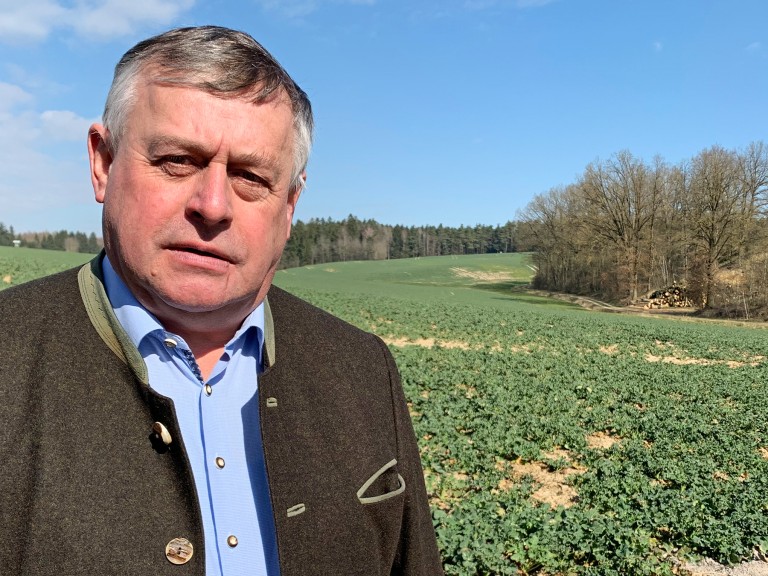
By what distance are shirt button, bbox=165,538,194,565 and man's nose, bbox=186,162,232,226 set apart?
86 cm

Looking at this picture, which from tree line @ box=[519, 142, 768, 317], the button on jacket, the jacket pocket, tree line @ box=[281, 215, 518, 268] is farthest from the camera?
tree line @ box=[281, 215, 518, 268]

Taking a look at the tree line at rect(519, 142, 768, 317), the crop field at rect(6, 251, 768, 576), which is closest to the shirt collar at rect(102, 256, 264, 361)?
the crop field at rect(6, 251, 768, 576)

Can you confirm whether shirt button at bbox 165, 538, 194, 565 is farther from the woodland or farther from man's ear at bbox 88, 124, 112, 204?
the woodland

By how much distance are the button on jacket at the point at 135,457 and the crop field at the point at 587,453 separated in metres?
3.73

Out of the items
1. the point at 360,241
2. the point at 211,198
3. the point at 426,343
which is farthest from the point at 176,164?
the point at 360,241

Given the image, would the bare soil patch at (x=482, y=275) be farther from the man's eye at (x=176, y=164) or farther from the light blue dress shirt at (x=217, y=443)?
the man's eye at (x=176, y=164)

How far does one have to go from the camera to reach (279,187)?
169 centimetres

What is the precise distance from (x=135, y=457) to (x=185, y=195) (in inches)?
28.4

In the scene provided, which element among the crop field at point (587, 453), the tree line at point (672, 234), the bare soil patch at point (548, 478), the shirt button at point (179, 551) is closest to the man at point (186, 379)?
the shirt button at point (179, 551)

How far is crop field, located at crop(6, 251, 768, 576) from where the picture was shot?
5.64 m

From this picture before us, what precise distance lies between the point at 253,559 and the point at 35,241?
133364 mm

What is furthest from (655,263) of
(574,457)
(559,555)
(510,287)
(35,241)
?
(35,241)

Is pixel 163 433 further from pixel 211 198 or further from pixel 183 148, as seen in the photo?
pixel 183 148

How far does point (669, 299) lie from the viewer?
5056 cm
